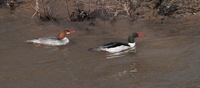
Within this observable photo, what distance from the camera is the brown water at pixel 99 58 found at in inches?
456

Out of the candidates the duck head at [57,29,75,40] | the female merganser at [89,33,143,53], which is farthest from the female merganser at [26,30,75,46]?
the female merganser at [89,33,143,53]

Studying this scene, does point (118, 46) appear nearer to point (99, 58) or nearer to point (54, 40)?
point (99, 58)

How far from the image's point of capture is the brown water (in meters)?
11.6

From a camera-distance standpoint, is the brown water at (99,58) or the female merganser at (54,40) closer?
the brown water at (99,58)

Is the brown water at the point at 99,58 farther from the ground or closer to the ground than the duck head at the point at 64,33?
closer to the ground

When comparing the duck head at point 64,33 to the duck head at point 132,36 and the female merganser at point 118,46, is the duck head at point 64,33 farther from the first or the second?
the duck head at point 132,36

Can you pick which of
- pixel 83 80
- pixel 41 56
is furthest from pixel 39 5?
pixel 83 80

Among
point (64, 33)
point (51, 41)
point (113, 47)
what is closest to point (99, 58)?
point (113, 47)

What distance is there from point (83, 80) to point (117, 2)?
6.92 metres

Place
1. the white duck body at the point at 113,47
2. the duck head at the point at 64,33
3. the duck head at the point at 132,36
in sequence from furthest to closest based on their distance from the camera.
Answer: the duck head at the point at 64,33
the duck head at the point at 132,36
the white duck body at the point at 113,47

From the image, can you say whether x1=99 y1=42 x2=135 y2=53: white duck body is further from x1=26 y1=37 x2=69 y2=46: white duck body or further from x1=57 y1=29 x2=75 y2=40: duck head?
x1=57 y1=29 x2=75 y2=40: duck head

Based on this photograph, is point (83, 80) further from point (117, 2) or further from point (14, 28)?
point (117, 2)

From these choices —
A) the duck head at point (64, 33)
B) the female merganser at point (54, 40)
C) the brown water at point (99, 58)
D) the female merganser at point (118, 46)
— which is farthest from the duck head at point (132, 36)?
the duck head at point (64, 33)

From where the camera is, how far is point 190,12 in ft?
58.2
